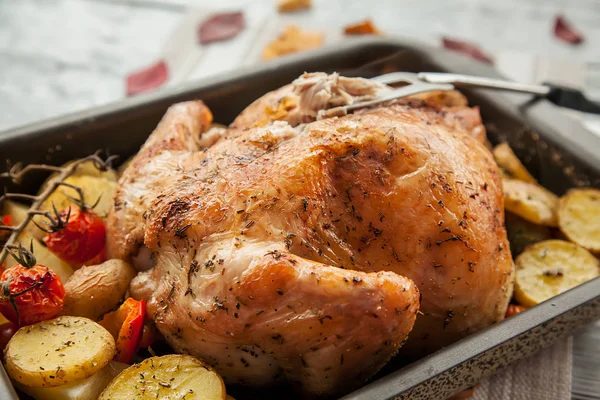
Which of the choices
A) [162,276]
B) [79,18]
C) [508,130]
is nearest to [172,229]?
[162,276]

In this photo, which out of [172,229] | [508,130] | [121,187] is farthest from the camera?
[508,130]

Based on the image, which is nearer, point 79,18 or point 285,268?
point 285,268

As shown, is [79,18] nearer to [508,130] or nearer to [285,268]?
[508,130]

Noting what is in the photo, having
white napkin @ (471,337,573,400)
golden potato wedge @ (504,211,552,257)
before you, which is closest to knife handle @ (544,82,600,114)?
golden potato wedge @ (504,211,552,257)

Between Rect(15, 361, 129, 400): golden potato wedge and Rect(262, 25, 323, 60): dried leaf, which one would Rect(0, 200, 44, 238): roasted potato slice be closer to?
Rect(15, 361, 129, 400): golden potato wedge

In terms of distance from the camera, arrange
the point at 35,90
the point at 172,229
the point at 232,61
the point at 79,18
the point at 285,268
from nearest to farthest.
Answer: the point at 285,268 → the point at 172,229 → the point at 232,61 → the point at 35,90 → the point at 79,18

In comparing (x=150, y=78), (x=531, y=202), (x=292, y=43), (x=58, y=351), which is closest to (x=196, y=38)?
(x=150, y=78)

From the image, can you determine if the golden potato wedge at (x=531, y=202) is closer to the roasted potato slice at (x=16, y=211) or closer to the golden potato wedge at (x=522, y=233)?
the golden potato wedge at (x=522, y=233)
